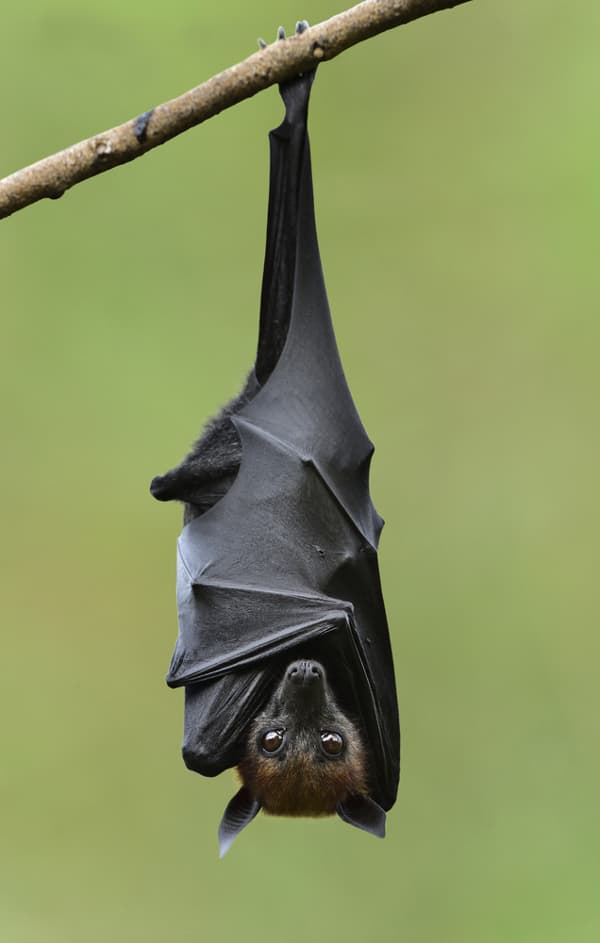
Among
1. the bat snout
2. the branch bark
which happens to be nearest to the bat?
the bat snout

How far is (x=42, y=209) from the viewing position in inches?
315

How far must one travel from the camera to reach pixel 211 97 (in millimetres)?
2951

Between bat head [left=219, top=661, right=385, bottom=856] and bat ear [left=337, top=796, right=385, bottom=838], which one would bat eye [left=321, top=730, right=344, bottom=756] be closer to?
bat head [left=219, top=661, right=385, bottom=856]

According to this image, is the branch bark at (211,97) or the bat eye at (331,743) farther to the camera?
the bat eye at (331,743)

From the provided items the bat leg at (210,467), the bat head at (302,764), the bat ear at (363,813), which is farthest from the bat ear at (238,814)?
the bat leg at (210,467)

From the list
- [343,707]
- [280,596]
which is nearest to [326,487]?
[280,596]

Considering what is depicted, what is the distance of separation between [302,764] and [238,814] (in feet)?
0.84

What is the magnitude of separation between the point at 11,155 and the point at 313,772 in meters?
4.82

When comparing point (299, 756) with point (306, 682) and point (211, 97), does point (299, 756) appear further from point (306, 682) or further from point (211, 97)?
point (211, 97)

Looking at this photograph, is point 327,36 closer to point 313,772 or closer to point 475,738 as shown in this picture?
point 313,772

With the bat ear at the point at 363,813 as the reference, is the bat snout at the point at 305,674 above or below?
above

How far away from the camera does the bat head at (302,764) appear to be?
13.2ft

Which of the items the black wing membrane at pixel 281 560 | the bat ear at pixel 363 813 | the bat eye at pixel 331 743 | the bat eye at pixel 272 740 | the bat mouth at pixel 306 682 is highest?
the black wing membrane at pixel 281 560

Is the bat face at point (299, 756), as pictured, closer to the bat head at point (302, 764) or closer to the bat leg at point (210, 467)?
the bat head at point (302, 764)
